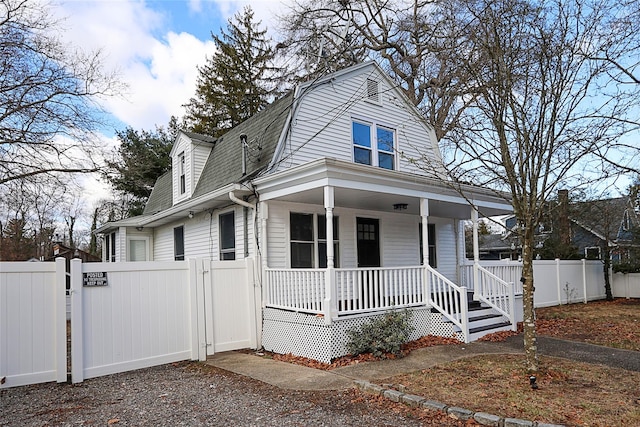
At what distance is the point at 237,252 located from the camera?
996 centimetres

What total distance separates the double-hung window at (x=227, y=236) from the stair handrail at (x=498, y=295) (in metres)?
5.84

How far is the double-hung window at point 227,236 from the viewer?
10305 mm

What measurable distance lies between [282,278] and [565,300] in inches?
509

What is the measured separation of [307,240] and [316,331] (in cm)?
275

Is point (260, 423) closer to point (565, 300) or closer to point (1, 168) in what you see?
point (1, 168)

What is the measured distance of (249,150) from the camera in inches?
425

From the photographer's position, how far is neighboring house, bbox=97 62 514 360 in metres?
8.12

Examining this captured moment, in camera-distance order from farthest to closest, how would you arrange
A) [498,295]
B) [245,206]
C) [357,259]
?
[357,259] → [498,295] → [245,206]

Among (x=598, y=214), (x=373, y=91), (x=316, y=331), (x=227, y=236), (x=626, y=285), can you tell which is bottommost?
(x=626, y=285)

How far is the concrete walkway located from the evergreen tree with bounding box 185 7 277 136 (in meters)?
22.5

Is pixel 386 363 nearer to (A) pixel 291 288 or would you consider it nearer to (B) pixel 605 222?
(A) pixel 291 288

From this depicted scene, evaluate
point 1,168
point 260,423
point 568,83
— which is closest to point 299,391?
point 260,423

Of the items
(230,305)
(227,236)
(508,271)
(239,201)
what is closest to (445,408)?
(230,305)

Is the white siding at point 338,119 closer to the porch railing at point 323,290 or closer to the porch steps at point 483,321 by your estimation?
the porch railing at point 323,290
